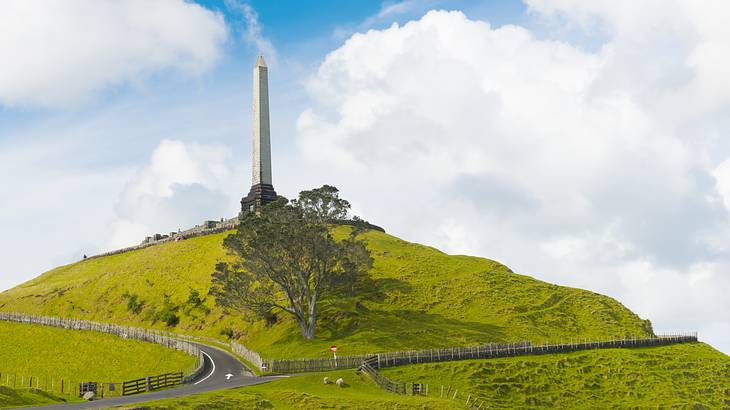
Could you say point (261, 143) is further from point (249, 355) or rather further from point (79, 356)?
point (249, 355)

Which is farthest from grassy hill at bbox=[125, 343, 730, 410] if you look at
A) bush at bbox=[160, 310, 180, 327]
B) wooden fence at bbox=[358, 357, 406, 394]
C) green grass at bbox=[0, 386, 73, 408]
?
bush at bbox=[160, 310, 180, 327]

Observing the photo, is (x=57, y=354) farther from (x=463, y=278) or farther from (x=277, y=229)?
(x=463, y=278)

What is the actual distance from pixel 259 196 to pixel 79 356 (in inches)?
1712

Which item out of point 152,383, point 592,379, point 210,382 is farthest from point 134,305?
point 592,379

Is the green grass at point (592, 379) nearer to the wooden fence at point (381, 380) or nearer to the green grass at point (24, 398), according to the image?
the wooden fence at point (381, 380)

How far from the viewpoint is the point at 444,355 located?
250ft

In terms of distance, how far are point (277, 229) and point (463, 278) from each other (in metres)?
36.3

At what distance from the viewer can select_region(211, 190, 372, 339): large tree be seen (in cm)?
8650

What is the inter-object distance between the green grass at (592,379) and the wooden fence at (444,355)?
1.05m

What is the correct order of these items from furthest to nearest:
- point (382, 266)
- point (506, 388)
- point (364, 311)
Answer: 1. point (382, 266)
2. point (364, 311)
3. point (506, 388)

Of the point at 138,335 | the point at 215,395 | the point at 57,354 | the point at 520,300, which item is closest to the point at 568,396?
the point at 520,300

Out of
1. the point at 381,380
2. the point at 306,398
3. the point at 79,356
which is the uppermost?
the point at 79,356

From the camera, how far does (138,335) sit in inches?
3782

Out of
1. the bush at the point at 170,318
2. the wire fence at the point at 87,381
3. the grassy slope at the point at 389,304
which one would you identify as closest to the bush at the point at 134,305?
the grassy slope at the point at 389,304
